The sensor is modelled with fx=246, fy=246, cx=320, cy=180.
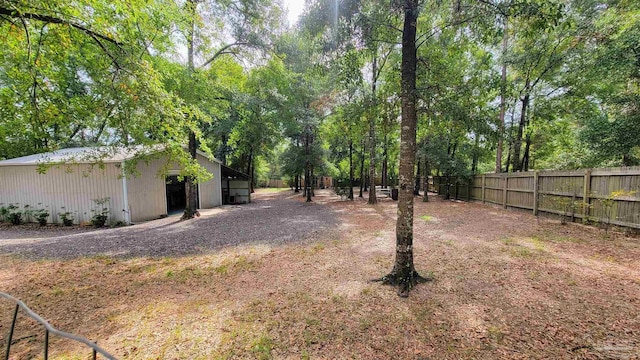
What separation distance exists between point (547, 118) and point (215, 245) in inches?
688

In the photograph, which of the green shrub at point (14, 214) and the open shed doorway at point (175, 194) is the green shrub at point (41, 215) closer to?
the green shrub at point (14, 214)

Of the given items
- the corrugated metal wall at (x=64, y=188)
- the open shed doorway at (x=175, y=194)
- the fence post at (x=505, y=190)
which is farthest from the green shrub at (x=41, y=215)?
the fence post at (x=505, y=190)

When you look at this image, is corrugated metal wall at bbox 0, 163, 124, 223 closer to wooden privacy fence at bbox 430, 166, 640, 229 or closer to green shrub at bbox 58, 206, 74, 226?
green shrub at bbox 58, 206, 74, 226

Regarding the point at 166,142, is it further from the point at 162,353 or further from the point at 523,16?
the point at 523,16

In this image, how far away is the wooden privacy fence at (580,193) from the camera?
19.7 feet

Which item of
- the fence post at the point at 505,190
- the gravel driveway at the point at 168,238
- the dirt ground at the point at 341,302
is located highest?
the fence post at the point at 505,190

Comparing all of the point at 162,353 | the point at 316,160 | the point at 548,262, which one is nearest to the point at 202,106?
the point at 316,160

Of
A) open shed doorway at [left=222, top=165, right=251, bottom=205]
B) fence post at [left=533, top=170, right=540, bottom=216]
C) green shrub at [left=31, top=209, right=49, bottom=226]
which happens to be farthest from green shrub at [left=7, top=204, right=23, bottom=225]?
fence post at [left=533, top=170, right=540, bottom=216]

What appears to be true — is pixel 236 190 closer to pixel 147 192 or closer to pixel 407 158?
pixel 147 192

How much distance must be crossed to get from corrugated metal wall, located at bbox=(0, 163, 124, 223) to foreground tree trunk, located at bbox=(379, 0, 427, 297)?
400 inches

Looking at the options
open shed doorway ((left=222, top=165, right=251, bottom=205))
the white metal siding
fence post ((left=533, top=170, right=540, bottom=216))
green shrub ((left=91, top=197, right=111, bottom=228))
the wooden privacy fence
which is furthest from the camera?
open shed doorway ((left=222, top=165, right=251, bottom=205))

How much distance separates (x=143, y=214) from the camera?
10.1 metres

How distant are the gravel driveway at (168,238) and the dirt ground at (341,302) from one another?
1.64 ft

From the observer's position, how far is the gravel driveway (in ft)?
19.3
